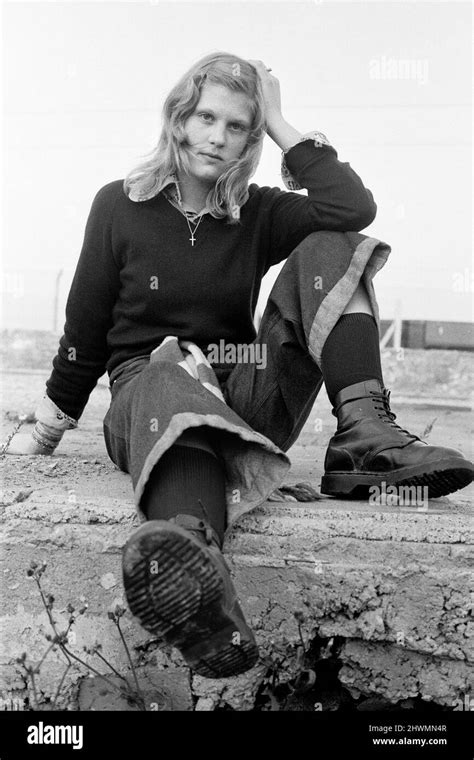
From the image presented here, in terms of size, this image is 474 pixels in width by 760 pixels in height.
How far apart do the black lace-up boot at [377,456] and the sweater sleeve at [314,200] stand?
18.6 inches

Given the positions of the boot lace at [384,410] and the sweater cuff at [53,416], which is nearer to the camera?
the boot lace at [384,410]

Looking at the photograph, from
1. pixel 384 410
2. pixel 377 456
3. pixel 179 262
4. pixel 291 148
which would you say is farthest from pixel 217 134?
pixel 377 456

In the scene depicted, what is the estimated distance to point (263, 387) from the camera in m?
2.37

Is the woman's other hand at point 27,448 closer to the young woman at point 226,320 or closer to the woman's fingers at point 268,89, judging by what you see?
the young woman at point 226,320

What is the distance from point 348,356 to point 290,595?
58 centimetres

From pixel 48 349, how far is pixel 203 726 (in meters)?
6.35

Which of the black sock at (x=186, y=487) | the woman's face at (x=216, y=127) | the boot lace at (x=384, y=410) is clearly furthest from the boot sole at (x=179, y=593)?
the woman's face at (x=216, y=127)

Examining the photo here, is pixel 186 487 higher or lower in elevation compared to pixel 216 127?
lower

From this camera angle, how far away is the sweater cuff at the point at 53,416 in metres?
2.62

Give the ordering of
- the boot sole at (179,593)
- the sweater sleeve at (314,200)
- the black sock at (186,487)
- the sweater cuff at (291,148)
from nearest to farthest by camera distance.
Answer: the boot sole at (179,593)
the black sock at (186,487)
the sweater sleeve at (314,200)
the sweater cuff at (291,148)

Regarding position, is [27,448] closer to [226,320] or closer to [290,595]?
[226,320]

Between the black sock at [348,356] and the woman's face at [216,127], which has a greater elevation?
the woman's face at [216,127]

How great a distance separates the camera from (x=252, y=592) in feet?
6.61

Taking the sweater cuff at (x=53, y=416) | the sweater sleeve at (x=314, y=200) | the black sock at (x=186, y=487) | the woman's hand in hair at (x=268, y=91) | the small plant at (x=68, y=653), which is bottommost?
the small plant at (x=68, y=653)
